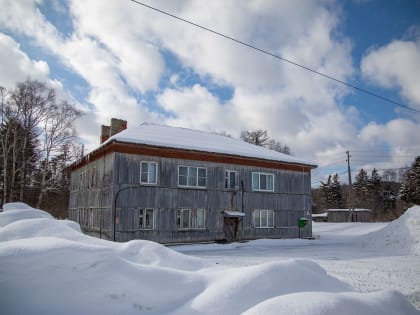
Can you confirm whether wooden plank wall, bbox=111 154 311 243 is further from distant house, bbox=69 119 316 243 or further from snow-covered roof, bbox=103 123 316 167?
snow-covered roof, bbox=103 123 316 167

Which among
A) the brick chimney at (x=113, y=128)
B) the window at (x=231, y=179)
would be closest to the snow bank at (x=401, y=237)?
the window at (x=231, y=179)

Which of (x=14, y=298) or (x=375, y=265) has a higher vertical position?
(x=14, y=298)

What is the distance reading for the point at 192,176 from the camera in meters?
22.6

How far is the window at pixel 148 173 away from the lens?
68.5 feet

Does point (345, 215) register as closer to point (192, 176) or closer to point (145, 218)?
point (192, 176)

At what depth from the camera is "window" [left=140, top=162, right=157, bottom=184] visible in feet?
68.5

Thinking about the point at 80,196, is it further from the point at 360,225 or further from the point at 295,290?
the point at 360,225

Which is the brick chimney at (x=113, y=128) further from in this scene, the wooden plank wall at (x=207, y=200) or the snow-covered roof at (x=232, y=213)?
the snow-covered roof at (x=232, y=213)

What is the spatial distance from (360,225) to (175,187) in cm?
2550

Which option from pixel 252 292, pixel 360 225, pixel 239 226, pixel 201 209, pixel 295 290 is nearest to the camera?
pixel 252 292

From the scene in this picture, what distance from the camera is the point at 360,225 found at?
37.8 m

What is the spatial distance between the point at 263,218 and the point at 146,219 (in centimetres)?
933

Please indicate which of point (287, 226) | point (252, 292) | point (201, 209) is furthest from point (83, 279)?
point (287, 226)

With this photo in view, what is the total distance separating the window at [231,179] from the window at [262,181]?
169 centimetres
